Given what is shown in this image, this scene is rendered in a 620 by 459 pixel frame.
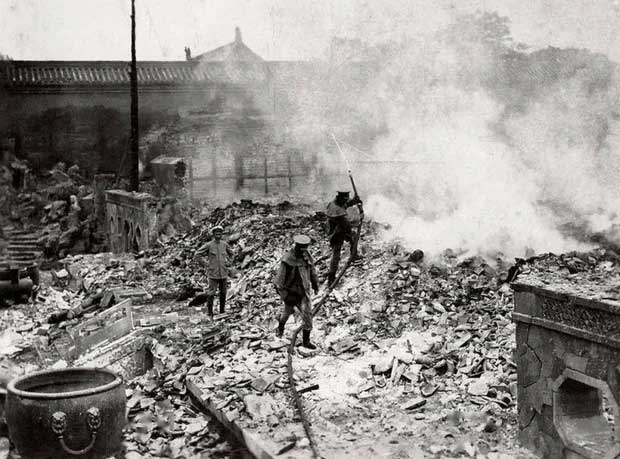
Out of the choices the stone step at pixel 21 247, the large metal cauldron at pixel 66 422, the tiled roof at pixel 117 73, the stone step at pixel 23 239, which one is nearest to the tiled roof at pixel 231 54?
the tiled roof at pixel 117 73

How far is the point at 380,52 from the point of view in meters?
23.3

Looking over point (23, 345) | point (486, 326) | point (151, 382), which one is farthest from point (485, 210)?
point (23, 345)

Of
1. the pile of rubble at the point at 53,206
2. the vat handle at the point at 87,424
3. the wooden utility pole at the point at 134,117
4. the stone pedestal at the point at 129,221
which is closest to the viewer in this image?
the vat handle at the point at 87,424

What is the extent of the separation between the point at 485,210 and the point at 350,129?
12724mm

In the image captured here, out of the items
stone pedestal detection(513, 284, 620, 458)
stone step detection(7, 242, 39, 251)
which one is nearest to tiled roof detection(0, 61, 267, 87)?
stone step detection(7, 242, 39, 251)

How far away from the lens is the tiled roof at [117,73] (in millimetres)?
28688

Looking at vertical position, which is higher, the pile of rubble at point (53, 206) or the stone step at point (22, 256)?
the pile of rubble at point (53, 206)

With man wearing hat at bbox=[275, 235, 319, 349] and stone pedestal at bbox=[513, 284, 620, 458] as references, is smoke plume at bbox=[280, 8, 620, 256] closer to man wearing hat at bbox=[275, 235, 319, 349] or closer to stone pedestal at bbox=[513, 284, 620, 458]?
man wearing hat at bbox=[275, 235, 319, 349]

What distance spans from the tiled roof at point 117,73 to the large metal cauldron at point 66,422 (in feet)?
78.6

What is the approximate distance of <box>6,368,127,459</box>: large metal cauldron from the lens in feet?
20.5

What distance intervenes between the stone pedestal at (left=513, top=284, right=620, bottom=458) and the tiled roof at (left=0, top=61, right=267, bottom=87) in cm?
2439

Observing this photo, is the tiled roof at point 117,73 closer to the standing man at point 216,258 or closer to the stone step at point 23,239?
the stone step at point 23,239

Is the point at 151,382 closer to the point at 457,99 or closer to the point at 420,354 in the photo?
the point at 420,354

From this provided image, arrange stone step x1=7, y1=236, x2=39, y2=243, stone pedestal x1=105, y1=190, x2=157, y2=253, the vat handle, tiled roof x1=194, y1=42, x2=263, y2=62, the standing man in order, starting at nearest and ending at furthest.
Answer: the vat handle, the standing man, stone pedestal x1=105, y1=190, x2=157, y2=253, stone step x1=7, y1=236, x2=39, y2=243, tiled roof x1=194, y1=42, x2=263, y2=62
